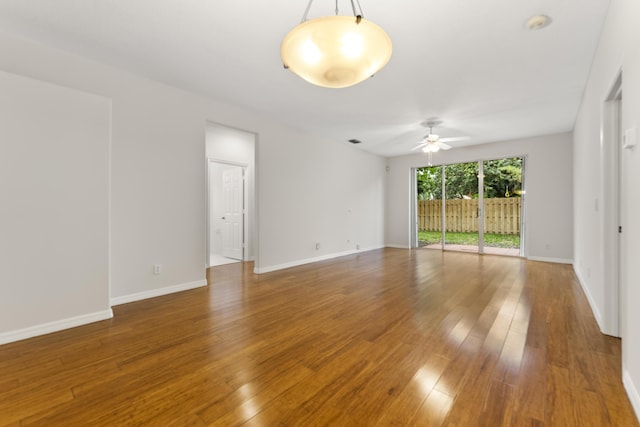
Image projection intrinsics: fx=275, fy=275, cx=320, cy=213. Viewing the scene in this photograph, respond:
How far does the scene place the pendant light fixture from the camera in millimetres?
1422

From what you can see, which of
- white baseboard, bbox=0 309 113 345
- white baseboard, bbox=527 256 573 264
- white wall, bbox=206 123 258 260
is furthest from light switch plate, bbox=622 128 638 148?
white baseboard, bbox=527 256 573 264

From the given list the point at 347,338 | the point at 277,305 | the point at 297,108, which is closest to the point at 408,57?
the point at 297,108

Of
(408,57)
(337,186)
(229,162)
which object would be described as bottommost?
(337,186)

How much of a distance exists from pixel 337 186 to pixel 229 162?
253 cm

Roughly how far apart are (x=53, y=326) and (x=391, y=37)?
4182 mm

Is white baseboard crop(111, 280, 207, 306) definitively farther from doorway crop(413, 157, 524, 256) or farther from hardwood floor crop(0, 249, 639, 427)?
doorway crop(413, 157, 524, 256)

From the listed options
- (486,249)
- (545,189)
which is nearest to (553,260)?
(486,249)

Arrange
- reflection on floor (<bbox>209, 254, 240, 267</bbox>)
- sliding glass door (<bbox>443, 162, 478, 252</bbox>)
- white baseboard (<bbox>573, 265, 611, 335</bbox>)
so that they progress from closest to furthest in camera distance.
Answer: white baseboard (<bbox>573, 265, 611, 335</bbox>) < reflection on floor (<bbox>209, 254, 240, 267</bbox>) < sliding glass door (<bbox>443, 162, 478, 252</bbox>)

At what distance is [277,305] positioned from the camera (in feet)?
10.7

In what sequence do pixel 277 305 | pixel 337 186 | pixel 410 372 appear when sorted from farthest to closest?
pixel 337 186
pixel 277 305
pixel 410 372

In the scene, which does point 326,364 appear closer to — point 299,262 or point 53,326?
point 53,326

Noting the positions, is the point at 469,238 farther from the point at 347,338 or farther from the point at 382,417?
the point at 382,417

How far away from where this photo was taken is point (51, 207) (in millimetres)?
2590

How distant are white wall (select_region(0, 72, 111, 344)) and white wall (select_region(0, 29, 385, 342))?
28 cm
